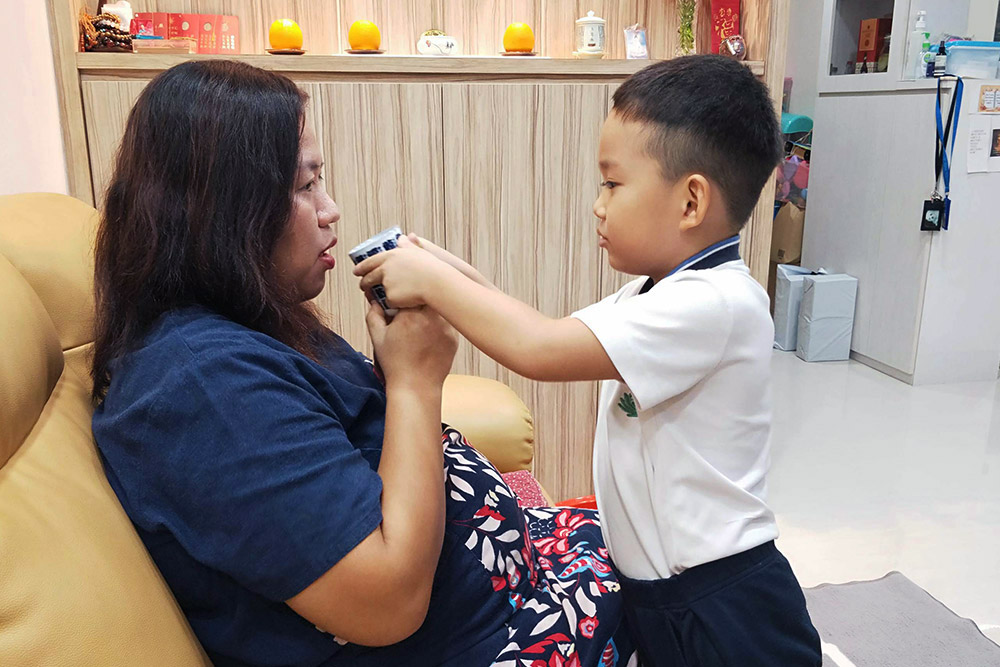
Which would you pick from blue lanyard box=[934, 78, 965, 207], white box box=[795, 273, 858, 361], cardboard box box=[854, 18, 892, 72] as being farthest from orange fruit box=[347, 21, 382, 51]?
cardboard box box=[854, 18, 892, 72]

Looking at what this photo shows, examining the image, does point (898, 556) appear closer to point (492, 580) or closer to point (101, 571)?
point (492, 580)

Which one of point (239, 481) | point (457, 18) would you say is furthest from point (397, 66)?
point (239, 481)

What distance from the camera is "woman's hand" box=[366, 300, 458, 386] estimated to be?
3.27 feet

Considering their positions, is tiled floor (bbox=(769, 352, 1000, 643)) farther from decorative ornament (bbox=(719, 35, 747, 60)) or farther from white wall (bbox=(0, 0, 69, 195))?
white wall (bbox=(0, 0, 69, 195))

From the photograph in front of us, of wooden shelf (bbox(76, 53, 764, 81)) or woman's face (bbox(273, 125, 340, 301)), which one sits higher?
wooden shelf (bbox(76, 53, 764, 81))

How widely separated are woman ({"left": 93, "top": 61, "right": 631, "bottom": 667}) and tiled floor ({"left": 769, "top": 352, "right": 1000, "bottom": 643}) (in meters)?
1.61

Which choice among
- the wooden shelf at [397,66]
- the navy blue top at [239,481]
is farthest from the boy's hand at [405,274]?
the wooden shelf at [397,66]

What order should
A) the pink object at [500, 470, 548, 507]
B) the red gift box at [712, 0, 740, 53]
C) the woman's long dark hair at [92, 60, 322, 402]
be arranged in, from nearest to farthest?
1. the woman's long dark hair at [92, 60, 322, 402]
2. the pink object at [500, 470, 548, 507]
3. the red gift box at [712, 0, 740, 53]

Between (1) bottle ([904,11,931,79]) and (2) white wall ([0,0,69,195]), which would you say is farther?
(1) bottle ([904,11,931,79])

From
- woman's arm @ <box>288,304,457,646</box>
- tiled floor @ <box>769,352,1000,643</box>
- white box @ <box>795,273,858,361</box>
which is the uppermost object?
woman's arm @ <box>288,304,457,646</box>

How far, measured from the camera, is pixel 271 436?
806 mm

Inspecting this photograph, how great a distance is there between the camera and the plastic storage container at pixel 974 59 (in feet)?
12.1

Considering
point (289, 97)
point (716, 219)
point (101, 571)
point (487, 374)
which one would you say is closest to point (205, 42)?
point (487, 374)

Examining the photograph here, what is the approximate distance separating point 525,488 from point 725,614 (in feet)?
2.31
